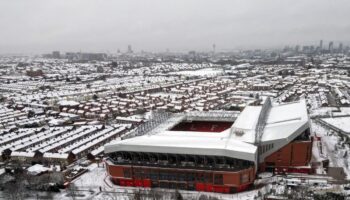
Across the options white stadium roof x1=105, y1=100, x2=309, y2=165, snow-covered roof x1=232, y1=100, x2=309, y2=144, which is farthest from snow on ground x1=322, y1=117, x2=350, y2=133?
white stadium roof x1=105, y1=100, x2=309, y2=165

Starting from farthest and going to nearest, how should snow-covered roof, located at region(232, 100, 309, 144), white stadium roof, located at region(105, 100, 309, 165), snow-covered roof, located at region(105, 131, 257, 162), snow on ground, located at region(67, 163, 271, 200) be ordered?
1. snow-covered roof, located at region(232, 100, 309, 144)
2. snow on ground, located at region(67, 163, 271, 200)
3. white stadium roof, located at region(105, 100, 309, 165)
4. snow-covered roof, located at region(105, 131, 257, 162)

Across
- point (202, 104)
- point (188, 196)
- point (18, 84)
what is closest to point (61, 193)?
point (188, 196)

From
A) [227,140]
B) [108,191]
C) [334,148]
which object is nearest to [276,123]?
[334,148]

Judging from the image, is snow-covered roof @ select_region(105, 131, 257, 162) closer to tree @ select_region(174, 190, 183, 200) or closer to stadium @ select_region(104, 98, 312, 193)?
stadium @ select_region(104, 98, 312, 193)

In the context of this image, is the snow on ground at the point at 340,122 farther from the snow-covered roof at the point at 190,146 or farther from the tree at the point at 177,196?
the tree at the point at 177,196

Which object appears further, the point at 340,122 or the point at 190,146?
the point at 340,122

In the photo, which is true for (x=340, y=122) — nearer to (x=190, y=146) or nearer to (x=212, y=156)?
(x=212, y=156)
